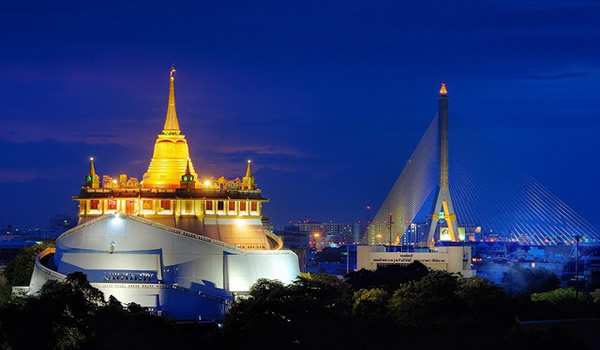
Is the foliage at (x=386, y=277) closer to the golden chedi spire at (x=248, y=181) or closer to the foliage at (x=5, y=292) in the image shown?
the golden chedi spire at (x=248, y=181)

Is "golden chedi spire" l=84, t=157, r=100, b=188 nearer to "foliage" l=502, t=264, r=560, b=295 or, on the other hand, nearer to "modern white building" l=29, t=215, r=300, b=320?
"modern white building" l=29, t=215, r=300, b=320

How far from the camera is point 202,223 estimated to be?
245 ft

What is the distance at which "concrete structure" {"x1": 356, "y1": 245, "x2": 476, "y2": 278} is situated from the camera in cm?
11906

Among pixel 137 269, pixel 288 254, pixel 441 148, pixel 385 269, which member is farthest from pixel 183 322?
pixel 441 148

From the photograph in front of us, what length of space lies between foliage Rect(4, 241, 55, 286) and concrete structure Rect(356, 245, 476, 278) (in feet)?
120

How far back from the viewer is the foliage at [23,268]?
8288cm

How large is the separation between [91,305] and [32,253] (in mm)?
26710

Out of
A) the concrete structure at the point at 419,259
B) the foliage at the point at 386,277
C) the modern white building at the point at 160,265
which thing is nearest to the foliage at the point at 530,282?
the concrete structure at the point at 419,259

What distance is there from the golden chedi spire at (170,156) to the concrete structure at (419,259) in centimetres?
4194

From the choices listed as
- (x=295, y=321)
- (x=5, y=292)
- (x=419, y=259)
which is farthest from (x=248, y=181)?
(x=419, y=259)

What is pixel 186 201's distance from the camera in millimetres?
74750

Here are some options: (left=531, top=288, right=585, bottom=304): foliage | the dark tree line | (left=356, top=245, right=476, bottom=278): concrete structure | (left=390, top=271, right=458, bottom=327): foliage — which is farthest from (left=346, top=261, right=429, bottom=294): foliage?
the dark tree line

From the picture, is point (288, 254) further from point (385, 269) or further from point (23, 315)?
point (385, 269)

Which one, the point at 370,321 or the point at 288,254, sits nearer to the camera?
the point at 370,321
